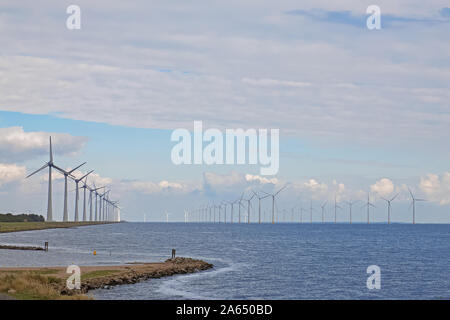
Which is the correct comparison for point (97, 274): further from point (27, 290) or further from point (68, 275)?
point (27, 290)

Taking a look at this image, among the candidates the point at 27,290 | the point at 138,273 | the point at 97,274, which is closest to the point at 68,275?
the point at 97,274

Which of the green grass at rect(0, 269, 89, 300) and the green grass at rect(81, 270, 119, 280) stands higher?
the green grass at rect(0, 269, 89, 300)

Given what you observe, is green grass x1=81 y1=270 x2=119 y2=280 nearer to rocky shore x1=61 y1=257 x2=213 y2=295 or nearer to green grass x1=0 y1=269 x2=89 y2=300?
rocky shore x1=61 y1=257 x2=213 y2=295

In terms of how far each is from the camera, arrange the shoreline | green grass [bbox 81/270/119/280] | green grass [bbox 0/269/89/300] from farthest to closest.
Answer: green grass [bbox 81/270/119/280] → the shoreline → green grass [bbox 0/269/89/300]

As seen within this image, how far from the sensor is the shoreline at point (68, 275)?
166 feet

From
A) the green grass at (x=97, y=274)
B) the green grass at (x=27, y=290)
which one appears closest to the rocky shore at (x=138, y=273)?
the green grass at (x=97, y=274)

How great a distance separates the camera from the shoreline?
50.7 meters

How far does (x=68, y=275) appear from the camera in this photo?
71812 mm

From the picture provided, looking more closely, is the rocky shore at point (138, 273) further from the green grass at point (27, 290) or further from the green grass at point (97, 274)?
the green grass at point (27, 290)

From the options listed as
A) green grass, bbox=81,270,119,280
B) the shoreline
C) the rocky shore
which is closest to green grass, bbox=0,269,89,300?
the shoreline

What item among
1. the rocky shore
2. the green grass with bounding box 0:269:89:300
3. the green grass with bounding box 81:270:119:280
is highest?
the green grass with bounding box 0:269:89:300
